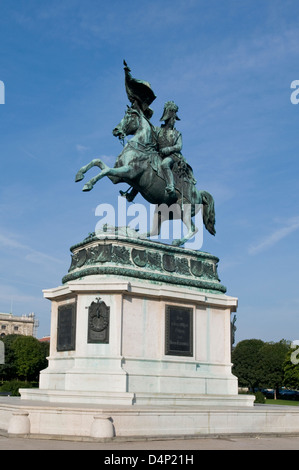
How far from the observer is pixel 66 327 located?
21844 mm

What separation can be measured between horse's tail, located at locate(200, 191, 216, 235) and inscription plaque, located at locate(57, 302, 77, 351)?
7588mm

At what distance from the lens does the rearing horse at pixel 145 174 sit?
22797mm

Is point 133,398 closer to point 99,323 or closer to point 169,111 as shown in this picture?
point 99,323

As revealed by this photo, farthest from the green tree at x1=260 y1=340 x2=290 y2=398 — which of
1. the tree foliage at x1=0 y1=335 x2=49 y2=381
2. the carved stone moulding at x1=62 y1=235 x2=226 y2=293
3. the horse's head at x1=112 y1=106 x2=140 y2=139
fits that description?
the horse's head at x1=112 y1=106 x2=140 y2=139

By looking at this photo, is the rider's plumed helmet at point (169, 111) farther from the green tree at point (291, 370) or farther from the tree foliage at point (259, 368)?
the tree foliage at point (259, 368)

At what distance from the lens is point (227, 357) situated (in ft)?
77.6

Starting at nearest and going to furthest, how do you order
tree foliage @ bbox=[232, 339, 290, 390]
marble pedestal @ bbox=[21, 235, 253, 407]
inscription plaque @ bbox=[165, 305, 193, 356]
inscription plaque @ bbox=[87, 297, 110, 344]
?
marble pedestal @ bbox=[21, 235, 253, 407] → inscription plaque @ bbox=[87, 297, 110, 344] → inscription plaque @ bbox=[165, 305, 193, 356] → tree foliage @ bbox=[232, 339, 290, 390]

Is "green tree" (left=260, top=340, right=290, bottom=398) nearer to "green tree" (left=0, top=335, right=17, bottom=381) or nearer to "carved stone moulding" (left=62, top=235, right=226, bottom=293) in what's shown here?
"green tree" (left=0, top=335, right=17, bottom=381)

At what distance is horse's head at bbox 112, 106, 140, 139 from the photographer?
24016 millimetres

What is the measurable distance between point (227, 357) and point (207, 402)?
9.47ft

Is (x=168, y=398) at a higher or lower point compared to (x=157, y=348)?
lower

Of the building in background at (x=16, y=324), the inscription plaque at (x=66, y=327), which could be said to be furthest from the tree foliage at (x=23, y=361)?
the inscription plaque at (x=66, y=327)
